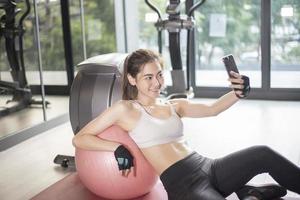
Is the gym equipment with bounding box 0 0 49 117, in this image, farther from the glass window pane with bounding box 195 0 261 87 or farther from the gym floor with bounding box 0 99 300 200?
the glass window pane with bounding box 195 0 261 87

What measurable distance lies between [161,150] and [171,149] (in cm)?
5

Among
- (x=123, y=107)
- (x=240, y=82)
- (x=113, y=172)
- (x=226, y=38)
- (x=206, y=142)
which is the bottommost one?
(x=206, y=142)

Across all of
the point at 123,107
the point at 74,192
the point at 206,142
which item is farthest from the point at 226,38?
the point at 123,107

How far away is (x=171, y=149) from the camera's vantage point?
1882 millimetres

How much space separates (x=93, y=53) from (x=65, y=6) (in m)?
0.73

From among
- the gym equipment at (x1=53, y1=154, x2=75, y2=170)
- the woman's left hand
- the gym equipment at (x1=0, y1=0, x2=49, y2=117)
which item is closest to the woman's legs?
the woman's left hand

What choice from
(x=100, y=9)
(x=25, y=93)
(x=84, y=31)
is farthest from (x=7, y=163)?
(x=100, y=9)

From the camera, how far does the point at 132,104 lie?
194cm

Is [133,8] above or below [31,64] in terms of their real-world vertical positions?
above

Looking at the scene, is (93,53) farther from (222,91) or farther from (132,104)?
(132,104)

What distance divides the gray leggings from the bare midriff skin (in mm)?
32

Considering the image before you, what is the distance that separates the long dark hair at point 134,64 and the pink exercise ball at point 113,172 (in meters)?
0.20

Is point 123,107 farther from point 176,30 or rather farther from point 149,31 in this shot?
point 149,31

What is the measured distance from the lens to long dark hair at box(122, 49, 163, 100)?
192cm
